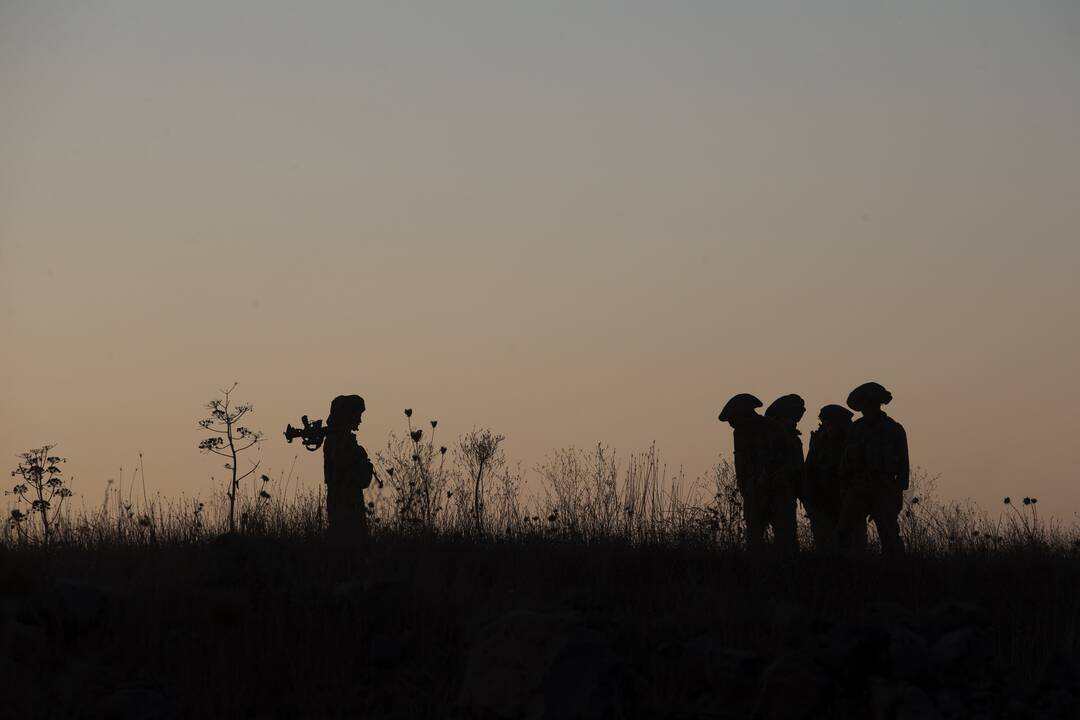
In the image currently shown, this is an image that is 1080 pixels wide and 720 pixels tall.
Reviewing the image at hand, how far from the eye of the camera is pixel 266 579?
11.9 meters

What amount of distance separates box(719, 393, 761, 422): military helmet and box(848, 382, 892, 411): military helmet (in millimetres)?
1090

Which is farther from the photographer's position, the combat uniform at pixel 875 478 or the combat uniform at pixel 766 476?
the combat uniform at pixel 766 476

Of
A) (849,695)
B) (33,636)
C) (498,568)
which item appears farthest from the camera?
(498,568)

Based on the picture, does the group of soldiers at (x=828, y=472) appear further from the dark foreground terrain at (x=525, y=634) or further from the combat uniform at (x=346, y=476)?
the combat uniform at (x=346, y=476)

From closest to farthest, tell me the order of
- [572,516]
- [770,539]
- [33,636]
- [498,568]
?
[33,636], [498,568], [572,516], [770,539]

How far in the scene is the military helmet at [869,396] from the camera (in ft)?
51.6

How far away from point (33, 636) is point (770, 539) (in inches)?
331

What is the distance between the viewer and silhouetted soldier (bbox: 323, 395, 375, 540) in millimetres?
16125

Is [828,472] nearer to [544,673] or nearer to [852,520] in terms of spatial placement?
[852,520]

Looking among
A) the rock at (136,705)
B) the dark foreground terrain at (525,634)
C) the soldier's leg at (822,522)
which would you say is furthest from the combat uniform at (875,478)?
the rock at (136,705)

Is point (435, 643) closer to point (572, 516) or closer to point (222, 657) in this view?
point (222, 657)

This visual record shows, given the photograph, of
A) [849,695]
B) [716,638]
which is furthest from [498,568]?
[849,695]

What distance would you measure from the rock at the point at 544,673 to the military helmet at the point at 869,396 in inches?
265

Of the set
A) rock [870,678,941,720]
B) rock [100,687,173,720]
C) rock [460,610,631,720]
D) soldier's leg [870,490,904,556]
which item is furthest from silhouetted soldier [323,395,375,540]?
rock [870,678,941,720]
